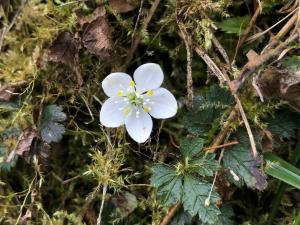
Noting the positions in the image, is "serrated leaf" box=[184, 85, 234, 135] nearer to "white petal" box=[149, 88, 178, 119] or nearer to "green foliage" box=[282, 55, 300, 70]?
"white petal" box=[149, 88, 178, 119]

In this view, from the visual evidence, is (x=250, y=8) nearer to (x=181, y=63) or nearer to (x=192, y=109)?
(x=181, y=63)

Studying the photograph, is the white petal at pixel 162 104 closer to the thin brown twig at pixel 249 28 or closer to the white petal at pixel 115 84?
the white petal at pixel 115 84

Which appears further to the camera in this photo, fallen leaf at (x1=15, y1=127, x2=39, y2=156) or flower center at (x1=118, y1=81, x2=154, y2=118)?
Result: fallen leaf at (x1=15, y1=127, x2=39, y2=156)

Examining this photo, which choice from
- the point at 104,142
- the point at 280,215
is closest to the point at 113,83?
the point at 104,142

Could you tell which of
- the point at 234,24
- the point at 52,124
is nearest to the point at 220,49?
the point at 234,24

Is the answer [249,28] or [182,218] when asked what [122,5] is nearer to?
[249,28]

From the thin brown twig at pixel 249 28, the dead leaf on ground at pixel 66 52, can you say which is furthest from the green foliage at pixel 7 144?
the thin brown twig at pixel 249 28

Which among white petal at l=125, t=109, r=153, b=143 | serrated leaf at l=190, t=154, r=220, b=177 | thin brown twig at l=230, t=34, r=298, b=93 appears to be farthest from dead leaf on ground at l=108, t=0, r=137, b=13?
serrated leaf at l=190, t=154, r=220, b=177
